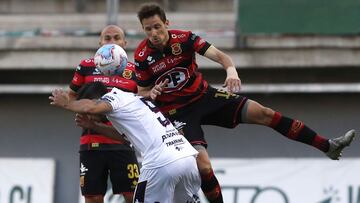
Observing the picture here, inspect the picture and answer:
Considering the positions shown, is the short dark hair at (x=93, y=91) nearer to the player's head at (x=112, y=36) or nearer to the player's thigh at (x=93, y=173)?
the player's head at (x=112, y=36)

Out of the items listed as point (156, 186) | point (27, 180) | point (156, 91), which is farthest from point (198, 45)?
point (27, 180)

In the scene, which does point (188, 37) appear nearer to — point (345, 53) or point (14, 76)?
point (345, 53)

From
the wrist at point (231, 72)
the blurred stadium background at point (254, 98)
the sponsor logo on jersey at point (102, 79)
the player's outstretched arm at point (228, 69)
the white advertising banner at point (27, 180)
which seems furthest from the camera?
A: the white advertising banner at point (27, 180)

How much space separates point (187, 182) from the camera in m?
7.64

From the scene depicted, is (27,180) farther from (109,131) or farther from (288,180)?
(109,131)

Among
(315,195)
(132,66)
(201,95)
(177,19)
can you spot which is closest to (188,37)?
(201,95)

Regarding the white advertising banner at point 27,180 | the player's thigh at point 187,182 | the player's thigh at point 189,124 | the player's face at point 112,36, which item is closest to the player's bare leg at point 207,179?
the player's thigh at point 189,124

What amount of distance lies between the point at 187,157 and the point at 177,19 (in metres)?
9.26

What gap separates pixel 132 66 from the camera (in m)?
9.39

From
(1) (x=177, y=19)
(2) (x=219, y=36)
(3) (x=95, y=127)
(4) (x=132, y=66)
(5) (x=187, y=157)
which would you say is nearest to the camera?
(5) (x=187, y=157)

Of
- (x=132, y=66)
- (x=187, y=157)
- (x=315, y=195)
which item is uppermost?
(x=132, y=66)

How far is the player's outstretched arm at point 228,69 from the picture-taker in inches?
304

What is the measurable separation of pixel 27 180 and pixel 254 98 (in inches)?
139

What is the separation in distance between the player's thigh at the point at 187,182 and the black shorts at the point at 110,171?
1526 millimetres
